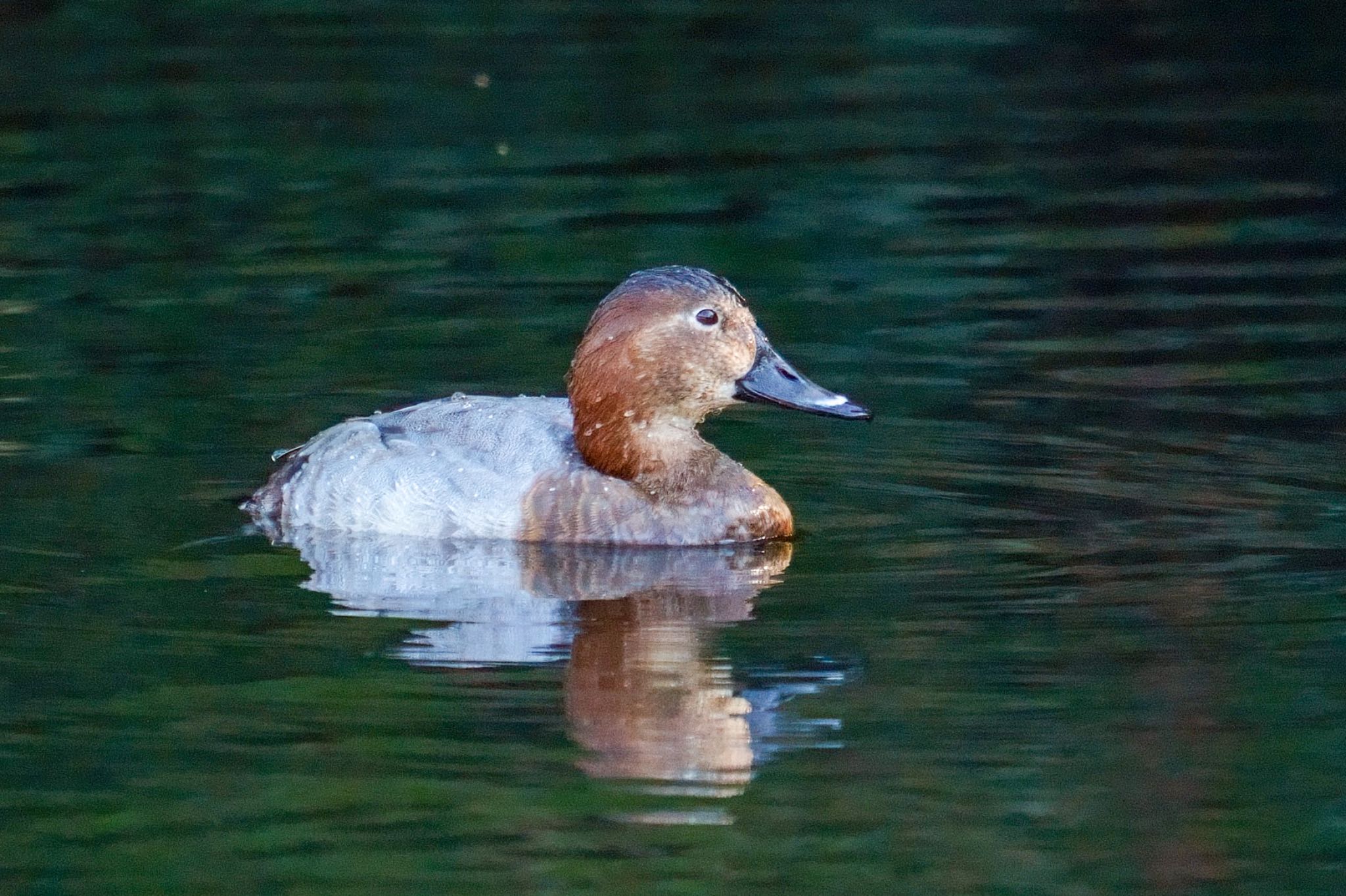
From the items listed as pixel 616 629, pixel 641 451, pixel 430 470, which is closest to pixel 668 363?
pixel 641 451

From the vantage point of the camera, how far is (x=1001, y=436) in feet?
30.4

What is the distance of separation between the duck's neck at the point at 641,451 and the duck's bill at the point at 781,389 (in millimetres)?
272

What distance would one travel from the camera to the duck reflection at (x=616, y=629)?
20.5ft

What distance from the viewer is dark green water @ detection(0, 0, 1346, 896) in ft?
19.0

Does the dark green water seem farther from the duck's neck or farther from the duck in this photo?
the duck's neck

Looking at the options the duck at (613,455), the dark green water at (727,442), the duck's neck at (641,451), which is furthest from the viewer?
the duck's neck at (641,451)

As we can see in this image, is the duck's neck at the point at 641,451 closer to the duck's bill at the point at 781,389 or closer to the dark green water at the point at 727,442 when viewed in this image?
the duck's bill at the point at 781,389

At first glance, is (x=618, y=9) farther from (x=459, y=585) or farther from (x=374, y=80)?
(x=459, y=585)

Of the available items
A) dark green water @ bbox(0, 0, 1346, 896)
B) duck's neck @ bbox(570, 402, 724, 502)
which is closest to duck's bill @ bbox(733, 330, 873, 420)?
duck's neck @ bbox(570, 402, 724, 502)

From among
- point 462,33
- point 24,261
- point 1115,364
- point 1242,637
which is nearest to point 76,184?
point 24,261

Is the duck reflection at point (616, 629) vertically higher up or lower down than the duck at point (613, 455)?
lower down

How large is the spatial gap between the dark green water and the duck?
0.28 metres

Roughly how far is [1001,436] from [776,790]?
362cm

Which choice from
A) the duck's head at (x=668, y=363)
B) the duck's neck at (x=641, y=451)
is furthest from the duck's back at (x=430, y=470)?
the duck's head at (x=668, y=363)
